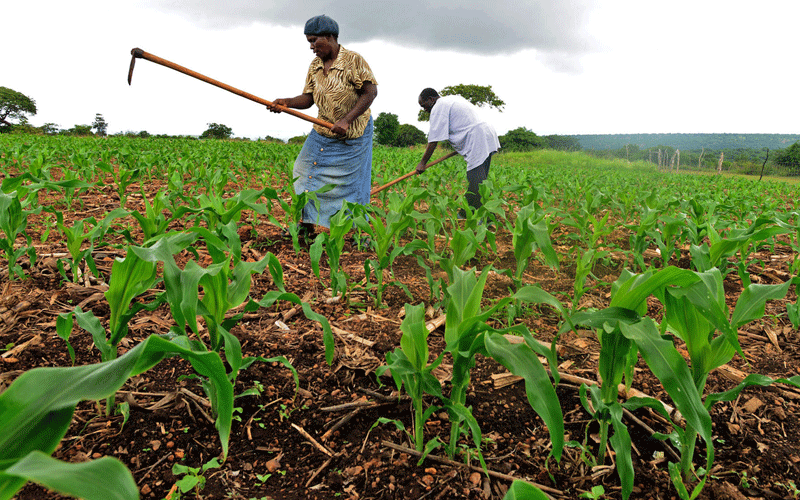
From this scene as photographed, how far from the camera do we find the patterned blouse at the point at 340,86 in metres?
4.09

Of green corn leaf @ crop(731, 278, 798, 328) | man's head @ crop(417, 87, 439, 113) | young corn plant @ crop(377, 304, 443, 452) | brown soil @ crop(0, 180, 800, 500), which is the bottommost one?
brown soil @ crop(0, 180, 800, 500)

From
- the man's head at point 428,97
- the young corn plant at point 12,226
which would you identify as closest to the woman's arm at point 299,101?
the man's head at point 428,97

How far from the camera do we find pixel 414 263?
398 cm

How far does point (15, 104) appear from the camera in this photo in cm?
6238

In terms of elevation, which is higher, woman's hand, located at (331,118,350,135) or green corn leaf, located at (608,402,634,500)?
woman's hand, located at (331,118,350,135)

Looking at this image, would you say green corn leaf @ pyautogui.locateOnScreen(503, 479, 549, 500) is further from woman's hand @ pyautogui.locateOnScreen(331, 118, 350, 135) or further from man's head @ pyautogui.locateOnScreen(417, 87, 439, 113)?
man's head @ pyautogui.locateOnScreen(417, 87, 439, 113)

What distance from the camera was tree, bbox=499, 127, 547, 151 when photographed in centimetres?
4921

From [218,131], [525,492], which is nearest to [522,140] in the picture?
[218,131]

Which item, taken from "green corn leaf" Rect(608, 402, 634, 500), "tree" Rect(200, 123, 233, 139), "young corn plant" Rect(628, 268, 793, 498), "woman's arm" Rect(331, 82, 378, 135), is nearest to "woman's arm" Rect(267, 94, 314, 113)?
"woman's arm" Rect(331, 82, 378, 135)

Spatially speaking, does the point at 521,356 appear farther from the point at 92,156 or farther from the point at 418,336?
the point at 92,156

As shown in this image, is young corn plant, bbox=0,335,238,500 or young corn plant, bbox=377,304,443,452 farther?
young corn plant, bbox=377,304,443,452

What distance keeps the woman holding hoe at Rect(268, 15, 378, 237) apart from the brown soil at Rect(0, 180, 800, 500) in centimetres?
201

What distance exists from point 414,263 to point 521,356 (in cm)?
271

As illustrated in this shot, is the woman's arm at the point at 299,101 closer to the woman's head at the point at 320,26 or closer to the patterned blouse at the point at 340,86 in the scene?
the patterned blouse at the point at 340,86
